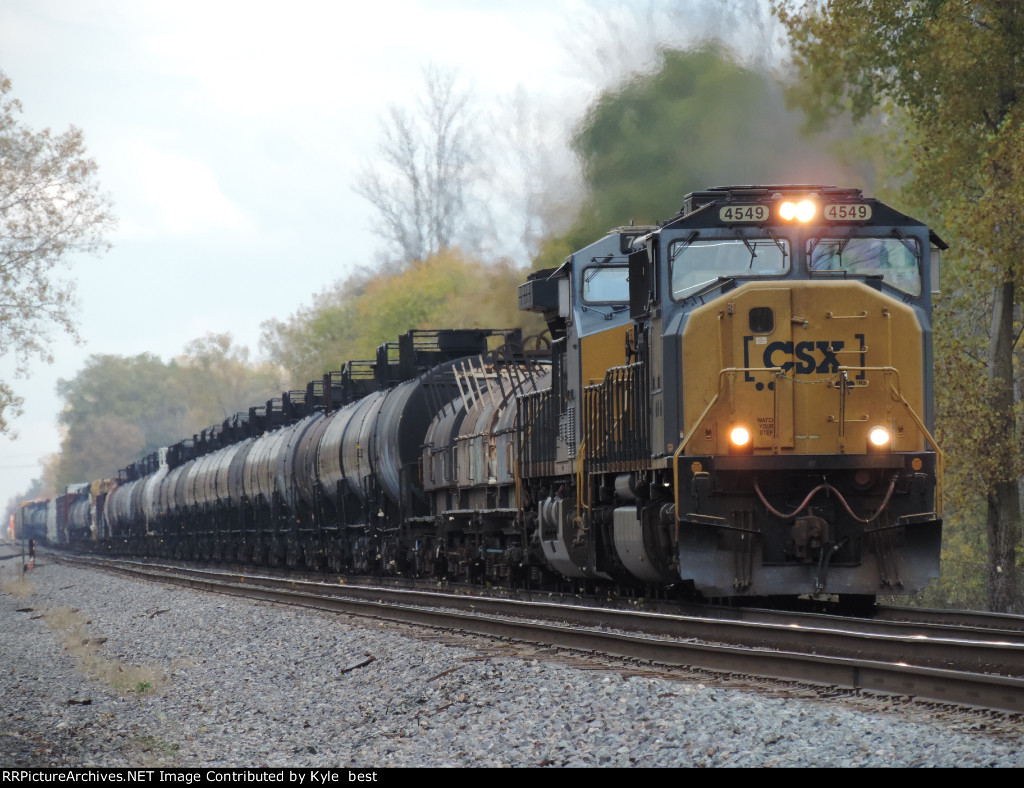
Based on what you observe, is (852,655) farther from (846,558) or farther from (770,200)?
(770,200)

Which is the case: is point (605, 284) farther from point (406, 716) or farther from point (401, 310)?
point (401, 310)

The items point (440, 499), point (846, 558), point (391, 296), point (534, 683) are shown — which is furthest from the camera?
point (391, 296)

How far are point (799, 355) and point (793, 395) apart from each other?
0.35 metres

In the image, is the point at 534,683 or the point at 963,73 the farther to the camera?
the point at 963,73

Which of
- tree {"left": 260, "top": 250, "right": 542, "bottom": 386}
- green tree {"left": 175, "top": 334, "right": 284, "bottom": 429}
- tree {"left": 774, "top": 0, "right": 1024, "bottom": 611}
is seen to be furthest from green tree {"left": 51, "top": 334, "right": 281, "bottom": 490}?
tree {"left": 774, "top": 0, "right": 1024, "bottom": 611}

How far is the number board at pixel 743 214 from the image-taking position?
461 inches

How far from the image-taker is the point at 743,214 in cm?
1174

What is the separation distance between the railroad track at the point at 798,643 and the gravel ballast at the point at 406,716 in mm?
417

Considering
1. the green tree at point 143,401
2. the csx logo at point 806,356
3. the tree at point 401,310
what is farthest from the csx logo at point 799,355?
the green tree at point 143,401

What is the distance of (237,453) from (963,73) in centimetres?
2431

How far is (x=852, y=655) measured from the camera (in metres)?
9.28

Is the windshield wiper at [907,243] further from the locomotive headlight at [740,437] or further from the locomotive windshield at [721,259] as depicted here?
the locomotive headlight at [740,437]

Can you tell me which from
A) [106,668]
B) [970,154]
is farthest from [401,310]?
[106,668]
